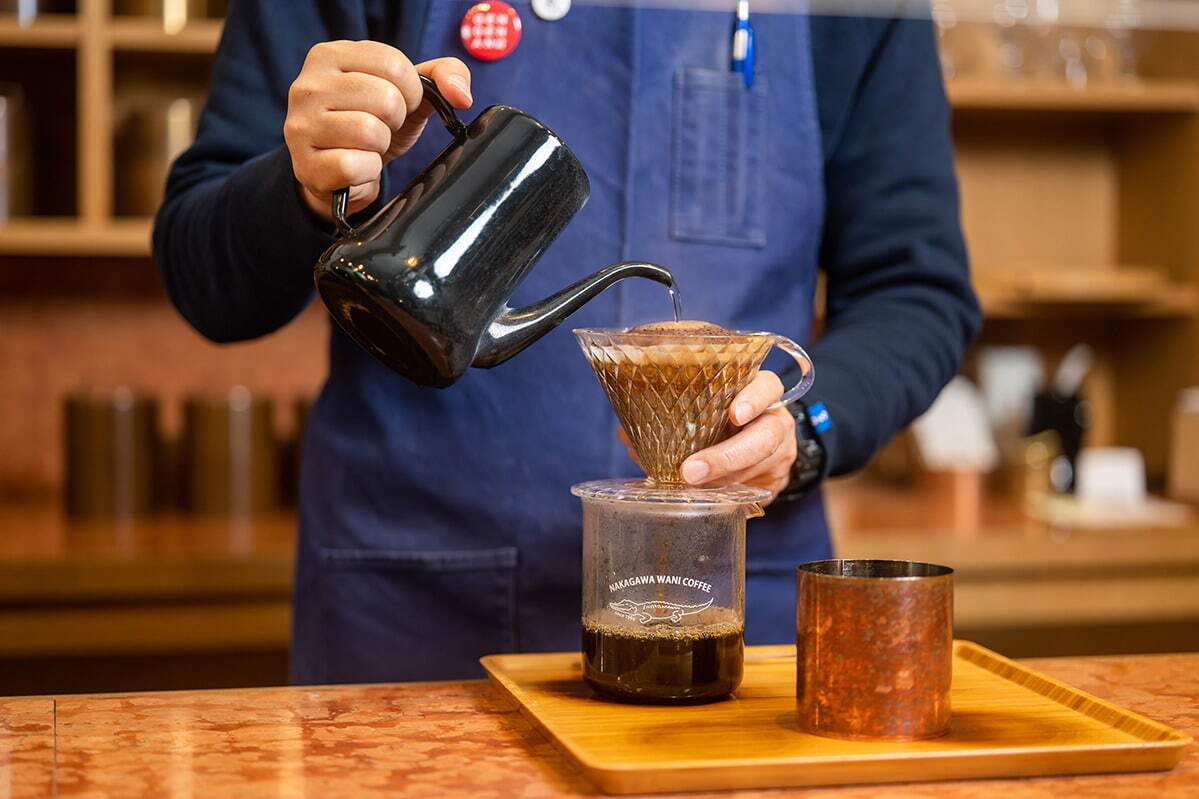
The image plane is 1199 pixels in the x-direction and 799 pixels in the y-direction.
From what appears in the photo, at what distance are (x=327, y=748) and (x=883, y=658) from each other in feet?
1.09

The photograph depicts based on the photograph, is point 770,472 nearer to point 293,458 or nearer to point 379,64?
point 379,64

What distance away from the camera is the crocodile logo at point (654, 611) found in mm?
942

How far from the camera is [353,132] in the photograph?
919 mm

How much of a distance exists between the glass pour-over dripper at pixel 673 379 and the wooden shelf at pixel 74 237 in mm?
1663

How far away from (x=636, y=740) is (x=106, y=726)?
33 centimetres

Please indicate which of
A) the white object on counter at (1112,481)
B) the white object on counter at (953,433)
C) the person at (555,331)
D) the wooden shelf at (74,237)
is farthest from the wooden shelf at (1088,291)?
the wooden shelf at (74,237)

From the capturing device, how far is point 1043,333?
305cm

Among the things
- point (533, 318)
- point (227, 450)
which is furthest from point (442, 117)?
point (227, 450)

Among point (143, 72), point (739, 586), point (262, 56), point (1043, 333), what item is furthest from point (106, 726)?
point (1043, 333)

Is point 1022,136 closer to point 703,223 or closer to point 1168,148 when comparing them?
point 1168,148

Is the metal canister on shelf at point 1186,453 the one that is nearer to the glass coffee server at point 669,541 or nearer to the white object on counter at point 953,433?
the white object on counter at point 953,433

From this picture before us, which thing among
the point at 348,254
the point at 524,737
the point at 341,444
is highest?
the point at 348,254

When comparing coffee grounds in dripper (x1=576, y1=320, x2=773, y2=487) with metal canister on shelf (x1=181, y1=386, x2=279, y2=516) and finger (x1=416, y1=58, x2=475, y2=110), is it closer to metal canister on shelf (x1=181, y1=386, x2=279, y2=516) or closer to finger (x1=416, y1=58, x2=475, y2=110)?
finger (x1=416, y1=58, x2=475, y2=110)

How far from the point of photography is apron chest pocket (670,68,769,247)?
131 cm
